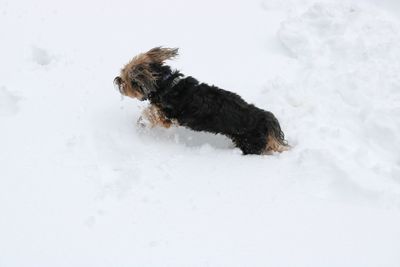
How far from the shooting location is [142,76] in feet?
17.5

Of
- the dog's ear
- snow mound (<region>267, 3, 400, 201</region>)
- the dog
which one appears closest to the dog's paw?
the dog

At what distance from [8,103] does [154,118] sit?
5.37 ft

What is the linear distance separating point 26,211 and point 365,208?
3027 mm

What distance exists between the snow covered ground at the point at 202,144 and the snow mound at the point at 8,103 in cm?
1

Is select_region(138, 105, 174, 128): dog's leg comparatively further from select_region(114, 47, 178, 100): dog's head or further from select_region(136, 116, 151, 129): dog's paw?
select_region(114, 47, 178, 100): dog's head

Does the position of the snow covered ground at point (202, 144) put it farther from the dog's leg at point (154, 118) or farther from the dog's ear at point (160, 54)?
the dog's ear at point (160, 54)

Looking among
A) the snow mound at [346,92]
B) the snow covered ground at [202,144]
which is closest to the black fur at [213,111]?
the snow covered ground at [202,144]

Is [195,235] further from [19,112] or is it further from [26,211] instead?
[19,112]

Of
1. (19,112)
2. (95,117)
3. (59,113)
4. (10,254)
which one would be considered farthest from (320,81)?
(10,254)

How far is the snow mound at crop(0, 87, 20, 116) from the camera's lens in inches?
215

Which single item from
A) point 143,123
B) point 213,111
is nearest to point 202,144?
point 213,111

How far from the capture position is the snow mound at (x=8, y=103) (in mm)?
5457

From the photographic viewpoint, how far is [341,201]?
183 inches

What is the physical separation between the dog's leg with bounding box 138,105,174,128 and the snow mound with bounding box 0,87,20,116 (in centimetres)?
139
